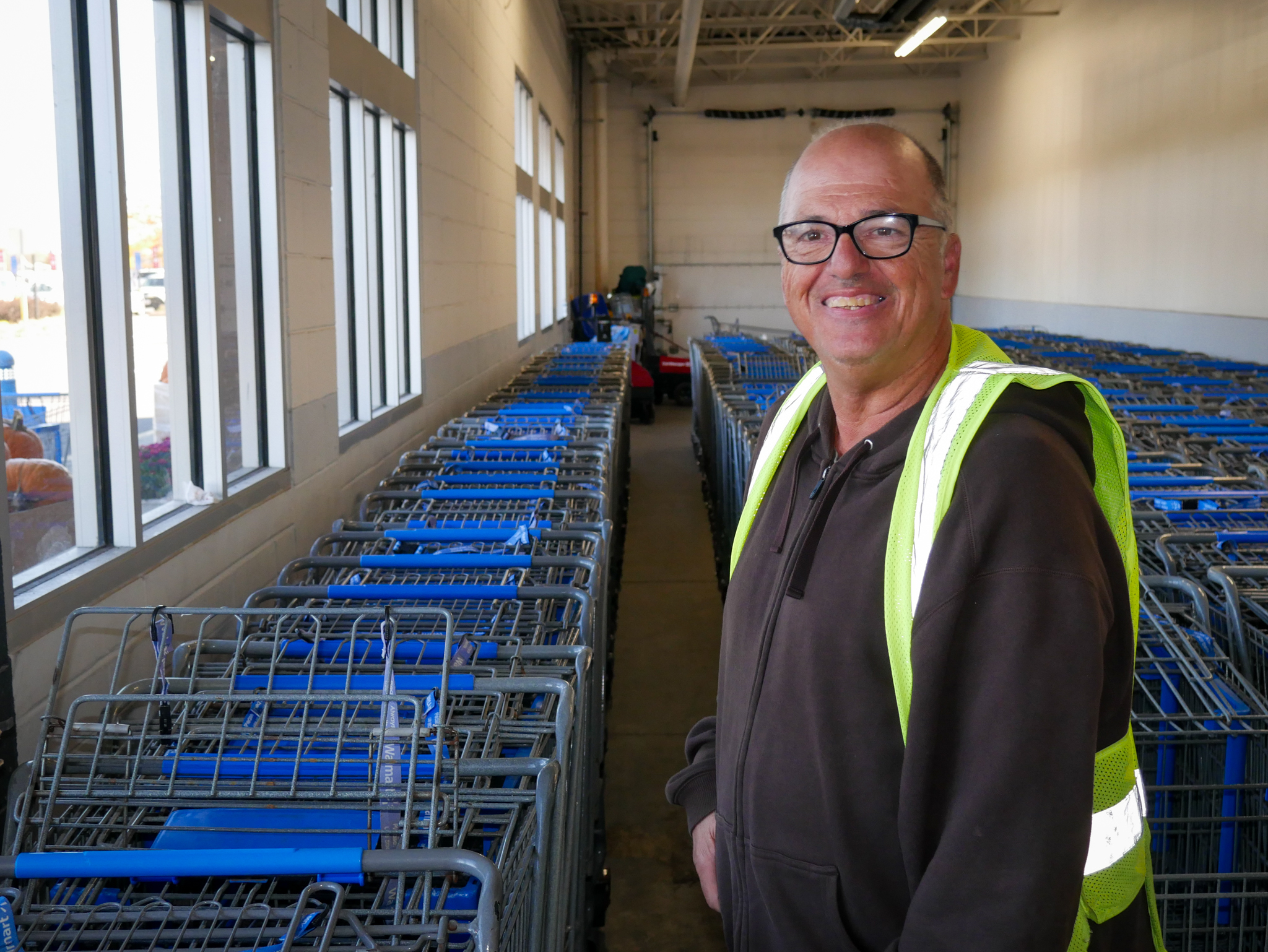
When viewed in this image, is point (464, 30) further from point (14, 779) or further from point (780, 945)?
point (780, 945)

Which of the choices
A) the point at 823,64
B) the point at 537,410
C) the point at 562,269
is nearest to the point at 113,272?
the point at 537,410

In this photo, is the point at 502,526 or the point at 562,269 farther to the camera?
the point at 562,269

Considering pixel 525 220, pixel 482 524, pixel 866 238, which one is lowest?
pixel 482 524

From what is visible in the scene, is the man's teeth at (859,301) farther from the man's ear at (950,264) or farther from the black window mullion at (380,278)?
the black window mullion at (380,278)

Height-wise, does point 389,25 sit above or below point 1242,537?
above

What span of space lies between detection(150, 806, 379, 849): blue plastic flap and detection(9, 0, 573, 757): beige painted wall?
0.62 metres

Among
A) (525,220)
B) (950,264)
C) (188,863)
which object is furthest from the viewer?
(525,220)

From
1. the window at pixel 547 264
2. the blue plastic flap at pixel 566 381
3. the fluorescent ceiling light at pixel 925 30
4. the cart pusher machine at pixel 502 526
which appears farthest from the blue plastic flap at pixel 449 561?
the fluorescent ceiling light at pixel 925 30

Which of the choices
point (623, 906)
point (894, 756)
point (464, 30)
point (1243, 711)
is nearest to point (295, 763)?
point (894, 756)

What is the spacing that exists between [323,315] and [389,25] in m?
2.40

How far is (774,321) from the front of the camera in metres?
21.7

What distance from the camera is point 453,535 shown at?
3.27 metres

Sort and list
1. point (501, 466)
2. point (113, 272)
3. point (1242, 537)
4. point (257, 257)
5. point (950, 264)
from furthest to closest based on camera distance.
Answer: point (501, 466), point (257, 257), point (1242, 537), point (113, 272), point (950, 264)

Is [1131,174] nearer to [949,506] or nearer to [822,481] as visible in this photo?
[822,481]
